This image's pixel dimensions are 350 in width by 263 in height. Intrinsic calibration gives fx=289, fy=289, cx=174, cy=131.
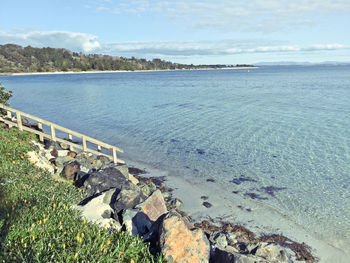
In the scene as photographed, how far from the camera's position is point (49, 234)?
616cm

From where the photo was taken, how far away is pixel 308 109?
119ft

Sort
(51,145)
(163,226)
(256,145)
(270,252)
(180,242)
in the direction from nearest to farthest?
(180,242) < (163,226) < (270,252) < (51,145) < (256,145)

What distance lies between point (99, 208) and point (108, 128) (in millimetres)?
19405

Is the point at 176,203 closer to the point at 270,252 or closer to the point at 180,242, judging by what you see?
the point at 270,252

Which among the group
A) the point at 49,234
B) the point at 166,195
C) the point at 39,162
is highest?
the point at 49,234

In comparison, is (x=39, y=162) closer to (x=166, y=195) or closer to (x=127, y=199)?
(x=127, y=199)

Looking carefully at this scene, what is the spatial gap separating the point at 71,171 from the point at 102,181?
184 cm

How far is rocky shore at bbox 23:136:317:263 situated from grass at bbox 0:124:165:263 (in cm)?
64

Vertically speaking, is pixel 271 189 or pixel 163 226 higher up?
pixel 163 226

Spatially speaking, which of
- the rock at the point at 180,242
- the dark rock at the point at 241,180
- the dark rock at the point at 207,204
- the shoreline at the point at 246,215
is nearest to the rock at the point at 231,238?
the shoreline at the point at 246,215

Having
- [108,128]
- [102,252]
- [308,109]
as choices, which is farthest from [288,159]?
[308,109]

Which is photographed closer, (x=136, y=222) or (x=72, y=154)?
(x=136, y=222)

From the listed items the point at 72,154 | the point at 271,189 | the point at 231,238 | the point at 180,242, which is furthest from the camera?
the point at 72,154

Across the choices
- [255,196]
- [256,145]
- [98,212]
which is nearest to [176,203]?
[255,196]
